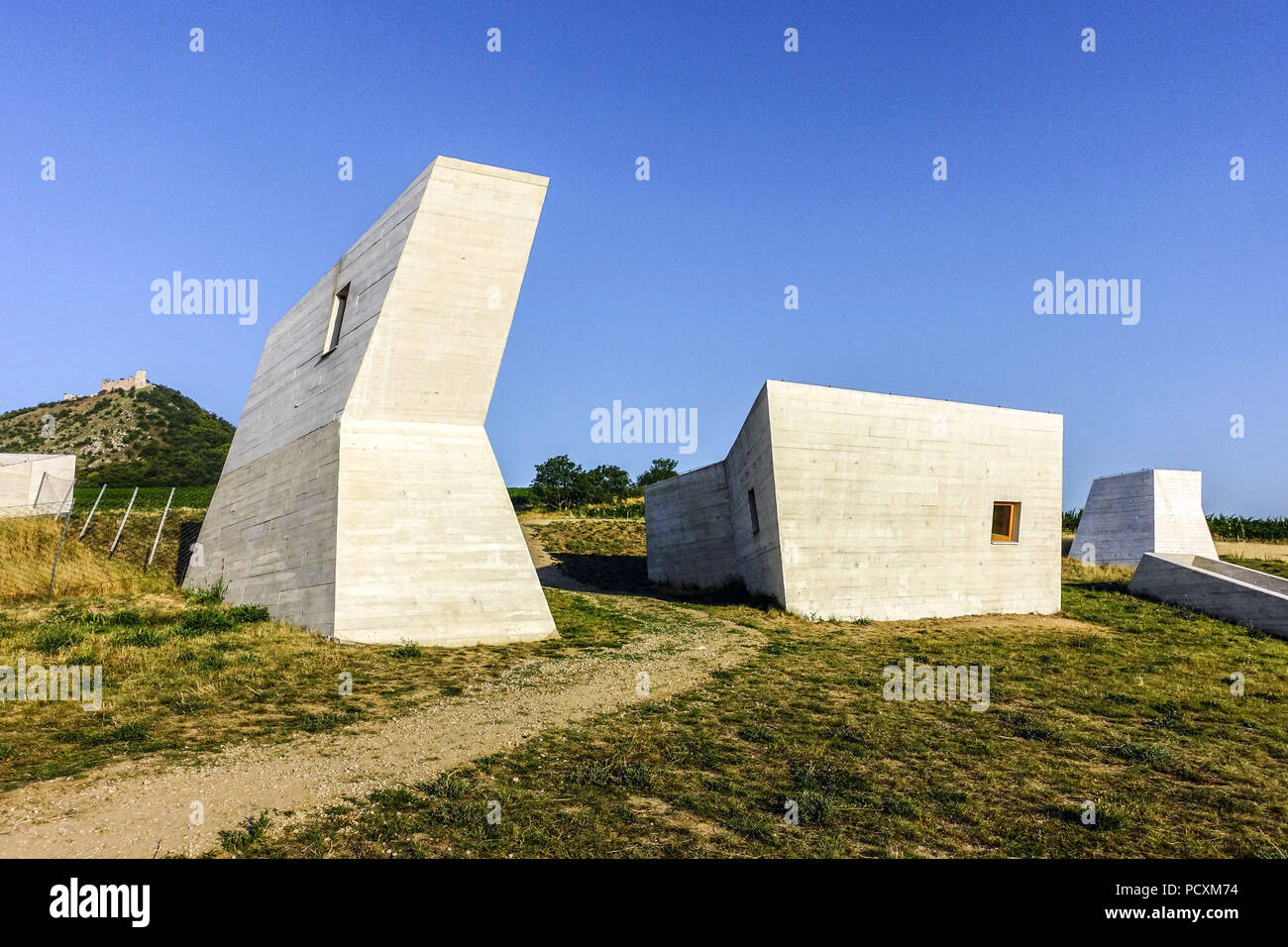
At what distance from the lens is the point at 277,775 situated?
21.5 ft

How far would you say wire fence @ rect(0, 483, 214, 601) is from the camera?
16750 millimetres

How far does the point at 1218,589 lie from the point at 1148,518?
43.2 ft

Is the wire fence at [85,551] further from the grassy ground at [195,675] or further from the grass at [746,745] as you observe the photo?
the grass at [746,745]

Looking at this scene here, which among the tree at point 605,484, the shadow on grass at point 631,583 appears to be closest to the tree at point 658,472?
the tree at point 605,484

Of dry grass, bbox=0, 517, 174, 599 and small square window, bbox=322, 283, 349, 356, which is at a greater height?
small square window, bbox=322, 283, 349, 356

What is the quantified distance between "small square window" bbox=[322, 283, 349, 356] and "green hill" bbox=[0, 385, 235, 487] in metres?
52.7

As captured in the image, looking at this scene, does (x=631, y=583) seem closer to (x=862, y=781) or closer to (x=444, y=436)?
(x=444, y=436)

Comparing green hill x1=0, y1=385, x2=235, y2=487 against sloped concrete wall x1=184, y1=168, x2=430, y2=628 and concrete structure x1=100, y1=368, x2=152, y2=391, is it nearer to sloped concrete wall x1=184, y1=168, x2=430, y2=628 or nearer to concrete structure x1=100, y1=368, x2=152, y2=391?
concrete structure x1=100, y1=368, x2=152, y2=391

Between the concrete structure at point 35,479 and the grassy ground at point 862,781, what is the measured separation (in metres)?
30.3

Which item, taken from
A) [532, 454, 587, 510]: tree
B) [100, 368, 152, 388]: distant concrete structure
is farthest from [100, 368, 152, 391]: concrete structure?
[532, 454, 587, 510]: tree

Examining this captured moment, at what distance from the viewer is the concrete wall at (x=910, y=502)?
1928 cm
